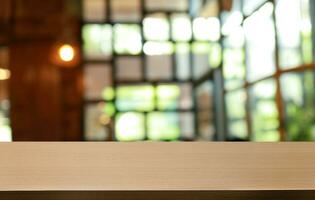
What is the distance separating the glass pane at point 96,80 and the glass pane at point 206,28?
0.95m

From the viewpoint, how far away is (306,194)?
174mm

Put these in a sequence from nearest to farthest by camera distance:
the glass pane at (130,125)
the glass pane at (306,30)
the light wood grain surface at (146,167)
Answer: the light wood grain surface at (146,167)
the glass pane at (306,30)
the glass pane at (130,125)

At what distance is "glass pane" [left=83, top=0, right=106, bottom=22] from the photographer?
4820 mm

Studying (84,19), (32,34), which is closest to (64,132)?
(32,34)

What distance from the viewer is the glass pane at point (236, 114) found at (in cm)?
352

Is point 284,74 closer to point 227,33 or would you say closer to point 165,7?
point 227,33

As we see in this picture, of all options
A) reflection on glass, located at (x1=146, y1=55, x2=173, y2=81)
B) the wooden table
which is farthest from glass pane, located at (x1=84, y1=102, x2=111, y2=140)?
the wooden table

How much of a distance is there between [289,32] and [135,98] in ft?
7.87

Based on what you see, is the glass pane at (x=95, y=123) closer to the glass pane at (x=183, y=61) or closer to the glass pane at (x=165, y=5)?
the glass pane at (x=183, y=61)

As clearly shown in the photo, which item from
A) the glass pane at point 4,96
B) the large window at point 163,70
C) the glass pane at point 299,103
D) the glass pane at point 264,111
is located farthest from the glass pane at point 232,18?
the glass pane at point 4,96

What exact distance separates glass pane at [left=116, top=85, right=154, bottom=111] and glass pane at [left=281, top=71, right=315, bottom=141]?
2.23m

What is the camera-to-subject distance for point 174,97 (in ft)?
16.2

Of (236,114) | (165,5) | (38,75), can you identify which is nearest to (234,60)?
(236,114)

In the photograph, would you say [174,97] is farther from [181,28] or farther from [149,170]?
[149,170]
